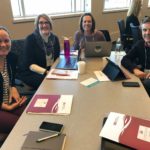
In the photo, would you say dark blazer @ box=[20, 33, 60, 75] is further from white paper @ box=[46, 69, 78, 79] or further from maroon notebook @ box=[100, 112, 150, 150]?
maroon notebook @ box=[100, 112, 150, 150]

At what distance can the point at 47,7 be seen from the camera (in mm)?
4844

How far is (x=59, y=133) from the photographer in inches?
44.2

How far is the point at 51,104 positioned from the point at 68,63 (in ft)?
2.97

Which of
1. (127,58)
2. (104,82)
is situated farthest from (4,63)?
(127,58)

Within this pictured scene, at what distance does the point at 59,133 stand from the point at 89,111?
30 centimetres

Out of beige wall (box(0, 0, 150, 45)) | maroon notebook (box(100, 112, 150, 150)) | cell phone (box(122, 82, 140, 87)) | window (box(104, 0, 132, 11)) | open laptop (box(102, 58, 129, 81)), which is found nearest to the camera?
maroon notebook (box(100, 112, 150, 150))

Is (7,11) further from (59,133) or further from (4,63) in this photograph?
(59,133)

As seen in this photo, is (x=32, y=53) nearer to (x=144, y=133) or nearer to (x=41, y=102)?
(x=41, y=102)

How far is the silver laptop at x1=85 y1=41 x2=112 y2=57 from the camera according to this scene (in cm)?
237

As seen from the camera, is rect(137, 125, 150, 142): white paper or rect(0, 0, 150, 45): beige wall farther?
rect(0, 0, 150, 45): beige wall

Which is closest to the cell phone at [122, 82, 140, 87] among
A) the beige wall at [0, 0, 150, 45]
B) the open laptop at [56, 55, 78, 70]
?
the open laptop at [56, 55, 78, 70]

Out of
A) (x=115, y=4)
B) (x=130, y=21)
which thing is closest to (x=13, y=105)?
(x=130, y=21)

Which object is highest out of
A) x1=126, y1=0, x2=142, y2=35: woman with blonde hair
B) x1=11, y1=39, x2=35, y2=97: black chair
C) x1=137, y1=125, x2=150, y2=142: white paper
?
x1=126, y1=0, x2=142, y2=35: woman with blonde hair

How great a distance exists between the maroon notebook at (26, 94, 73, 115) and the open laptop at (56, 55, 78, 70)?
2.11 ft
